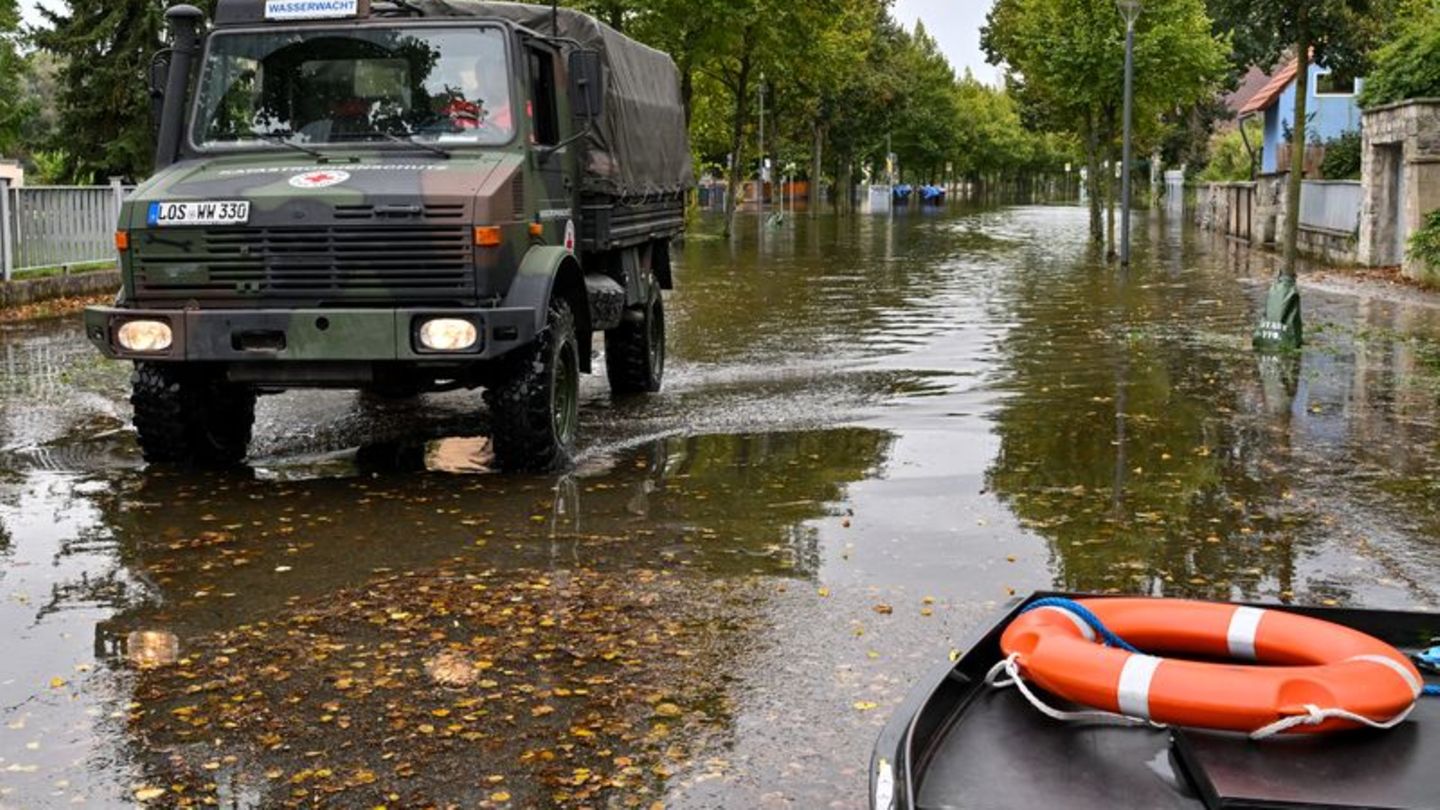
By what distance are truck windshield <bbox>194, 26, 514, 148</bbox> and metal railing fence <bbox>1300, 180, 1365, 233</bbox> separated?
21994mm

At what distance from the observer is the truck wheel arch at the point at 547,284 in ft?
30.2

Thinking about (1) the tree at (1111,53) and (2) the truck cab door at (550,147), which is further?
(1) the tree at (1111,53)

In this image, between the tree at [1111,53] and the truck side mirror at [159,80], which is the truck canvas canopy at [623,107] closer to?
the truck side mirror at [159,80]

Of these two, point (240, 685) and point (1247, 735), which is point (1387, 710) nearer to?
point (1247, 735)

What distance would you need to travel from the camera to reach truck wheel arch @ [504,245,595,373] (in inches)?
363

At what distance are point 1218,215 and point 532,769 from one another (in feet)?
168

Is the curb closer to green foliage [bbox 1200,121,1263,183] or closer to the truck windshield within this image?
the truck windshield

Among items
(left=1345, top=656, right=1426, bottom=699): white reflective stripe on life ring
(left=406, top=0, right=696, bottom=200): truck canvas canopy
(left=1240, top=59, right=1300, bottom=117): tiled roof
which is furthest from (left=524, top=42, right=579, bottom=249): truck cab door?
(left=1240, top=59, right=1300, bottom=117): tiled roof

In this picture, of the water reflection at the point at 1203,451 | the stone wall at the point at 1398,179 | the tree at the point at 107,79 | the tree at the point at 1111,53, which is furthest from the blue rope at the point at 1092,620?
the tree at the point at 107,79

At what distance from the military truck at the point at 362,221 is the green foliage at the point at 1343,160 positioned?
29130mm

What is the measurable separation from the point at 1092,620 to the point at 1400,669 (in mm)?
719

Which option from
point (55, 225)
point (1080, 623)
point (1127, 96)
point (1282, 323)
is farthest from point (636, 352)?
point (1127, 96)

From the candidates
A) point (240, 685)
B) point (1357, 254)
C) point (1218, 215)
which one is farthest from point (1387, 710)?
point (1218, 215)

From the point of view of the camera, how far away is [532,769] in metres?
4.91
